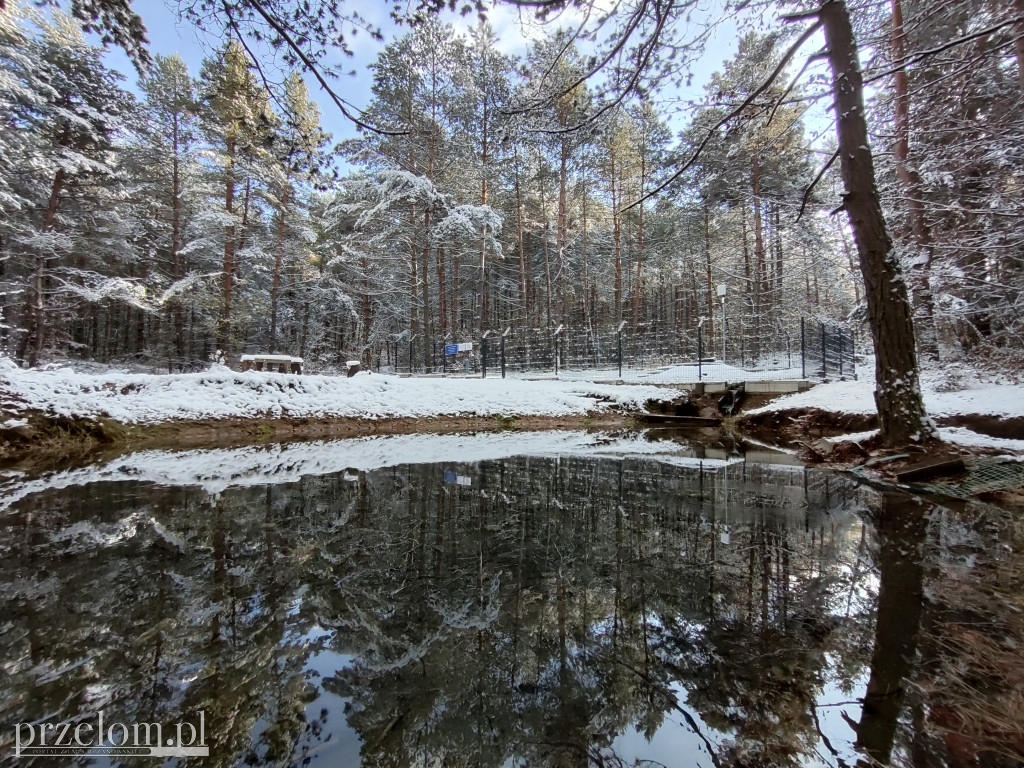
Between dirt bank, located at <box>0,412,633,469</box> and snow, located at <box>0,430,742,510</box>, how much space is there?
0.83 m

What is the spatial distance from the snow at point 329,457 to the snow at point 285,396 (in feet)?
5.05

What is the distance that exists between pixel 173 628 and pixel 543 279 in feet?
84.4

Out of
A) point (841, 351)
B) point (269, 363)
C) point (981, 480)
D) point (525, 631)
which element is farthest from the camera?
point (269, 363)

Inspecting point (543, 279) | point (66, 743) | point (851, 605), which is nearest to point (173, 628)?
point (66, 743)

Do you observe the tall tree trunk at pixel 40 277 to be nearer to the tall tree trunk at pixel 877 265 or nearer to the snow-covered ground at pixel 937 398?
the tall tree trunk at pixel 877 265

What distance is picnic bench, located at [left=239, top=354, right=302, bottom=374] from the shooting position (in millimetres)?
11883

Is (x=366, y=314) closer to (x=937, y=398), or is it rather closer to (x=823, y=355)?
(x=823, y=355)

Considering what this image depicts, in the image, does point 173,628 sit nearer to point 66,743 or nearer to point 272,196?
point 66,743

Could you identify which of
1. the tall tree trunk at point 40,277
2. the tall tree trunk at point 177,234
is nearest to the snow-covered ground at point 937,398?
the tall tree trunk at point 177,234

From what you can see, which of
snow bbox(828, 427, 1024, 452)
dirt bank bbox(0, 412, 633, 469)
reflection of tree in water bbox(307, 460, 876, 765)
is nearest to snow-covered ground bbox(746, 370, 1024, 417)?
snow bbox(828, 427, 1024, 452)

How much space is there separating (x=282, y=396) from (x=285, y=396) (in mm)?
59

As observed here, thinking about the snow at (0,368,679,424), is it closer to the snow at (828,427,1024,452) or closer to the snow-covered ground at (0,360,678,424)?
the snow-covered ground at (0,360,678,424)

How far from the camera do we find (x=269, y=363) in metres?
12.9

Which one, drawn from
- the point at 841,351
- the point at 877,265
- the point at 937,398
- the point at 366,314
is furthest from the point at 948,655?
the point at 366,314
